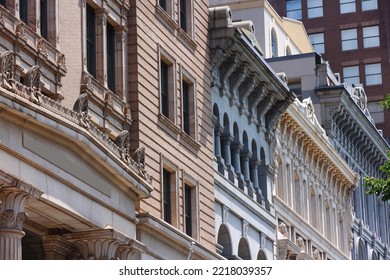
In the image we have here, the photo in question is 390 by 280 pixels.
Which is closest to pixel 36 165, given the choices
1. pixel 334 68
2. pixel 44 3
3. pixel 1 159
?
pixel 1 159

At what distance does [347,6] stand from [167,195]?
3131 inches

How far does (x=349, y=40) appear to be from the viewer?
118625mm

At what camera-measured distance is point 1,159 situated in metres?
28.0

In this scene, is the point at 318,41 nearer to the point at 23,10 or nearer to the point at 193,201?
the point at 193,201

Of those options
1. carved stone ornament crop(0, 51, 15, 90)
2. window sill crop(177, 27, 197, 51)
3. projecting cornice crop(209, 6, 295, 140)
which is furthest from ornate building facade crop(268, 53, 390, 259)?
carved stone ornament crop(0, 51, 15, 90)

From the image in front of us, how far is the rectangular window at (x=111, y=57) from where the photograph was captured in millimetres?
39500

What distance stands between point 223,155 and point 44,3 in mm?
19464

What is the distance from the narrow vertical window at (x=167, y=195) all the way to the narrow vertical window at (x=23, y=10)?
35.4 feet

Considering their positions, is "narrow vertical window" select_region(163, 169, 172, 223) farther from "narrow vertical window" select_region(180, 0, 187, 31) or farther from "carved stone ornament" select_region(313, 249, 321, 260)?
"carved stone ornament" select_region(313, 249, 321, 260)

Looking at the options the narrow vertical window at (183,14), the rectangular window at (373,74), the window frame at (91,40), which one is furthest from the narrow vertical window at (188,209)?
the rectangular window at (373,74)

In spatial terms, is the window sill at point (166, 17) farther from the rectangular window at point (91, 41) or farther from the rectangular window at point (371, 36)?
the rectangular window at point (371, 36)

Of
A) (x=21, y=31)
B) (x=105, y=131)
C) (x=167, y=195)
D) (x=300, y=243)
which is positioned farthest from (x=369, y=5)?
(x=21, y=31)

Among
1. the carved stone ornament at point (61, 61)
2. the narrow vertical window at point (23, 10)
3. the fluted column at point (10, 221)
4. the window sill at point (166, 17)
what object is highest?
the window sill at point (166, 17)

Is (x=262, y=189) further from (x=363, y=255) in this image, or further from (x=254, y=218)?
(x=363, y=255)
